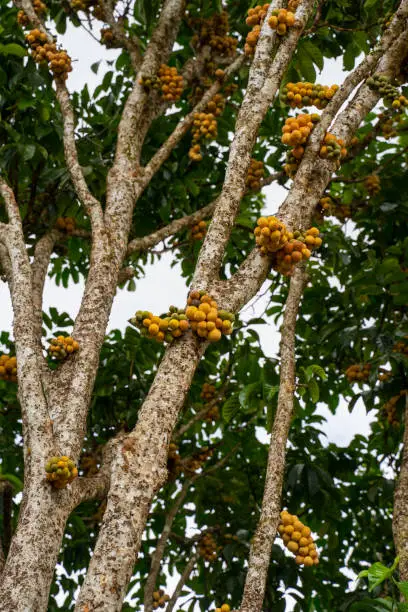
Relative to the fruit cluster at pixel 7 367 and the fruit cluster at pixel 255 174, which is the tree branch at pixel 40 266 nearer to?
the fruit cluster at pixel 7 367

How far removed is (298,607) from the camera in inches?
195

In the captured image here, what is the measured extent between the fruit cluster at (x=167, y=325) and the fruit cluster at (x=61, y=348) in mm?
747

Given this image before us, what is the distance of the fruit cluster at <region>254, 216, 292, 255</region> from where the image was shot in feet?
8.55

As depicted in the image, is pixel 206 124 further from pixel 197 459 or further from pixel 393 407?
pixel 197 459

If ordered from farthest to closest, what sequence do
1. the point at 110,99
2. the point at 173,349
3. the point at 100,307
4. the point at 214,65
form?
the point at 110,99 → the point at 214,65 → the point at 100,307 → the point at 173,349

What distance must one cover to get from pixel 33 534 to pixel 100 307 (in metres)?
1.21

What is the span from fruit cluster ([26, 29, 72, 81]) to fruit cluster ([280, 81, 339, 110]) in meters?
1.69

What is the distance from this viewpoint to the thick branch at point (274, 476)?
87.2 inches

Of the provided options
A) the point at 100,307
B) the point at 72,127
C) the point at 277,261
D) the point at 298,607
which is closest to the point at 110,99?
the point at 72,127

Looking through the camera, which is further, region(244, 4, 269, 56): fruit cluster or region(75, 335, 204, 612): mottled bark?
region(244, 4, 269, 56): fruit cluster

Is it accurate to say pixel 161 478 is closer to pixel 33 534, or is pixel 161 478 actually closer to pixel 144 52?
pixel 33 534

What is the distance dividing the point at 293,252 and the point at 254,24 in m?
1.73

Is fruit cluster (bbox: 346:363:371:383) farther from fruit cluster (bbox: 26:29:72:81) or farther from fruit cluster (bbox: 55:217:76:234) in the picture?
fruit cluster (bbox: 26:29:72:81)

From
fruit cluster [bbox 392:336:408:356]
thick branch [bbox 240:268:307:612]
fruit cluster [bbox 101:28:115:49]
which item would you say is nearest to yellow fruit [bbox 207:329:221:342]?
thick branch [bbox 240:268:307:612]
